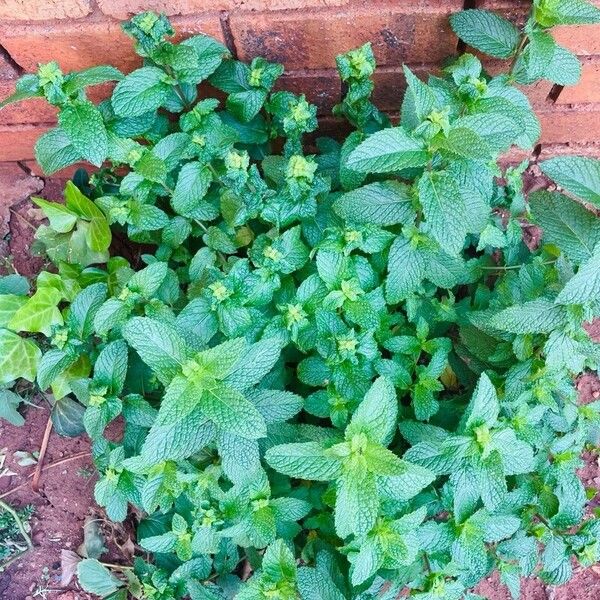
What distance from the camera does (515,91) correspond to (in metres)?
1.34

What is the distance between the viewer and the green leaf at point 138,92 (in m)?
1.36

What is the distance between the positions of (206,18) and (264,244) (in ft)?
1.74

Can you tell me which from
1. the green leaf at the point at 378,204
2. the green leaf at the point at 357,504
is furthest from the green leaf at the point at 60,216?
the green leaf at the point at 357,504

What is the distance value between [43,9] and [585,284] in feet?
4.30

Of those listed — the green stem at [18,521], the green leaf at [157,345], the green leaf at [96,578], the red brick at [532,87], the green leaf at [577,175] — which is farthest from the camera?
the green stem at [18,521]

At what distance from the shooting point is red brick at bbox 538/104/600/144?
5.70 feet

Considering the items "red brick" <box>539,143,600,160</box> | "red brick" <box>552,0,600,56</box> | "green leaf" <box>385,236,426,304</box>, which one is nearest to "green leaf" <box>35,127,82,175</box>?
"green leaf" <box>385,236,426,304</box>

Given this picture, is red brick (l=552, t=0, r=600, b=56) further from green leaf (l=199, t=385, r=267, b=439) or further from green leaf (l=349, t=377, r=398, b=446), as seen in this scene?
green leaf (l=199, t=385, r=267, b=439)

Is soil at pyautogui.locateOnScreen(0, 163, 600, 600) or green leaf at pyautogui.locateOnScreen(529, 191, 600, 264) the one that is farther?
soil at pyautogui.locateOnScreen(0, 163, 600, 600)

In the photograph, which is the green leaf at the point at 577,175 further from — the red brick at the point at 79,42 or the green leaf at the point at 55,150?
the green leaf at the point at 55,150

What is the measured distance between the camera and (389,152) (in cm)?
117

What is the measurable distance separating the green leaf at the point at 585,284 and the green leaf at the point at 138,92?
0.94 metres

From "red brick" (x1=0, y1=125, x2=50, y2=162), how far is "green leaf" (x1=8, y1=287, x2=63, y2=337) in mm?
553

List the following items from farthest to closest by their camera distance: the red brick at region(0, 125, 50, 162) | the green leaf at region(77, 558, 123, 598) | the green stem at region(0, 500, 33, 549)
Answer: the red brick at region(0, 125, 50, 162)
the green stem at region(0, 500, 33, 549)
the green leaf at region(77, 558, 123, 598)
